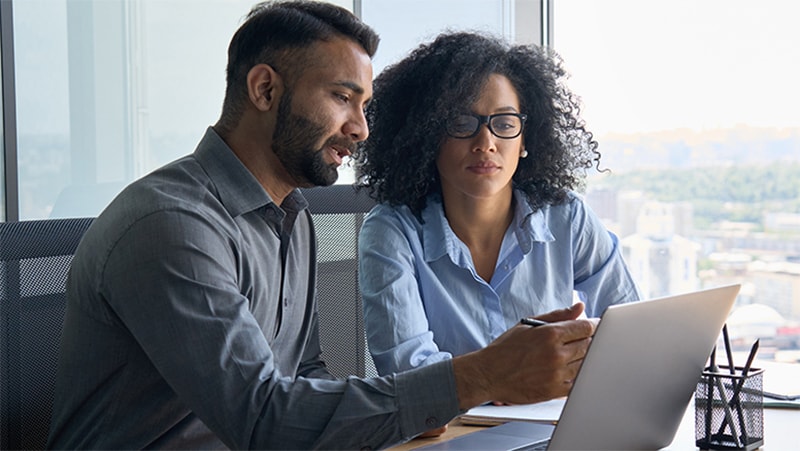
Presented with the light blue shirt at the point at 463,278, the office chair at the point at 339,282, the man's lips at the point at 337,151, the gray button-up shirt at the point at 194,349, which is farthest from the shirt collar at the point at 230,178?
the light blue shirt at the point at 463,278

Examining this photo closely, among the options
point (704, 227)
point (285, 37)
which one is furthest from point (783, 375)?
point (704, 227)

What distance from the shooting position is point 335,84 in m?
1.52

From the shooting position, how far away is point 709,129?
125 inches

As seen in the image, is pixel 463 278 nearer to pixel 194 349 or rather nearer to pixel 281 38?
pixel 281 38

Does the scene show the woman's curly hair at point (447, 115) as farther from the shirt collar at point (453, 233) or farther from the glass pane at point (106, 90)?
the glass pane at point (106, 90)

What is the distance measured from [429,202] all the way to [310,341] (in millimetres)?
518

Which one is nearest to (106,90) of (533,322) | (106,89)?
(106,89)

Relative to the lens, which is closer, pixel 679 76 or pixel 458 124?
pixel 458 124

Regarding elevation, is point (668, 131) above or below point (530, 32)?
below

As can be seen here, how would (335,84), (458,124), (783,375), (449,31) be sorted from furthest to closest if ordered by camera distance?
(449,31)
(458,124)
(783,375)
(335,84)

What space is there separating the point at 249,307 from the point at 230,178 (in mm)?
202

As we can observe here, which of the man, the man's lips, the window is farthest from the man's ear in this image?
the window

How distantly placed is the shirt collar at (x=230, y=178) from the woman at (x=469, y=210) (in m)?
0.44

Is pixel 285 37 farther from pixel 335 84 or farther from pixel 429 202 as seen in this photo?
pixel 429 202
